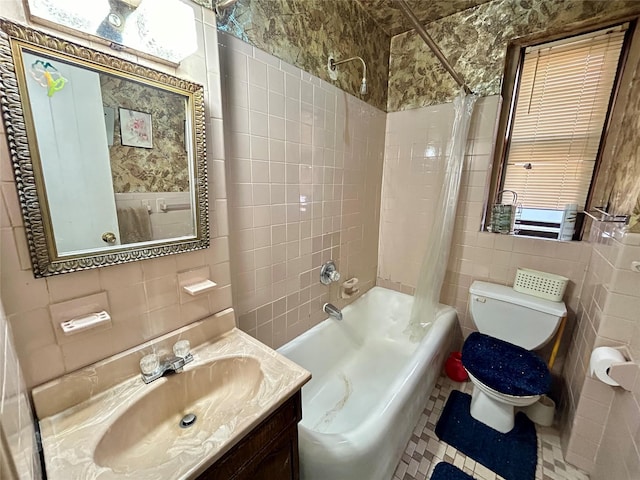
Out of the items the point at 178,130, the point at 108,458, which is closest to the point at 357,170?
the point at 178,130

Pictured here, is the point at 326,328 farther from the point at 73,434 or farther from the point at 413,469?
the point at 73,434

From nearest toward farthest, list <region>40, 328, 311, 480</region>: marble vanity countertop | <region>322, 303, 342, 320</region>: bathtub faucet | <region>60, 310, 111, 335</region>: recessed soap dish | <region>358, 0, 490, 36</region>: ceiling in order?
<region>40, 328, 311, 480</region>: marble vanity countertop, <region>60, 310, 111, 335</region>: recessed soap dish, <region>358, 0, 490, 36</region>: ceiling, <region>322, 303, 342, 320</region>: bathtub faucet

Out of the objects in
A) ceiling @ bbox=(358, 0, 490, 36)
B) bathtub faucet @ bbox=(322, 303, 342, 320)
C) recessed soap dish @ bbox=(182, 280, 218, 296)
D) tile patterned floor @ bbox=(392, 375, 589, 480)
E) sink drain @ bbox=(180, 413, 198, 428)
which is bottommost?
tile patterned floor @ bbox=(392, 375, 589, 480)

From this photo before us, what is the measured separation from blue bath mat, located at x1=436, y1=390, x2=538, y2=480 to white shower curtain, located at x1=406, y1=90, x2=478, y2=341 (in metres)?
0.54

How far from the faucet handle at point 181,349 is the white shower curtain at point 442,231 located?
1.58 meters

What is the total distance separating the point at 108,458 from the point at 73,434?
11 centimetres

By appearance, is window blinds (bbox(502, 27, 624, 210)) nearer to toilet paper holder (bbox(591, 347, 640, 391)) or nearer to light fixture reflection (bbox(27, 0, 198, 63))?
toilet paper holder (bbox(591, 347, 640, 391))

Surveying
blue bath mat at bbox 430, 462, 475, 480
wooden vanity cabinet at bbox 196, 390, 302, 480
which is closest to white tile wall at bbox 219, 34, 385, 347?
wooden vanity cabinet at bbox 196, 390, 302, 480

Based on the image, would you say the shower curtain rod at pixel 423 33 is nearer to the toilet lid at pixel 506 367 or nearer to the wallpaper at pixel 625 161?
the wallpaper at pixel 625 161

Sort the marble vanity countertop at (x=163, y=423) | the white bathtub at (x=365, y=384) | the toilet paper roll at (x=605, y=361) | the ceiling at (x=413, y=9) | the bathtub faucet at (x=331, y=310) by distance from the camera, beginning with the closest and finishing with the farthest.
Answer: the marble vanity countertop at (x=163, y=423) → the white bathtub at (x=365, y=384) → the toilet paper roll at (x=605, y=361) → the ceiling at (x=413, y=9) → the bathtub faucet at (x=331, y=310)

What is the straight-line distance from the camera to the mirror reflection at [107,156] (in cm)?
65

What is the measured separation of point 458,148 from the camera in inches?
68.4

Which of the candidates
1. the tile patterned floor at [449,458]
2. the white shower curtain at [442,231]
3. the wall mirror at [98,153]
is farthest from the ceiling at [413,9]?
the tile patterned floor at [449,458]

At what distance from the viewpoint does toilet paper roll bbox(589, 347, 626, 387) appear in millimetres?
1105
